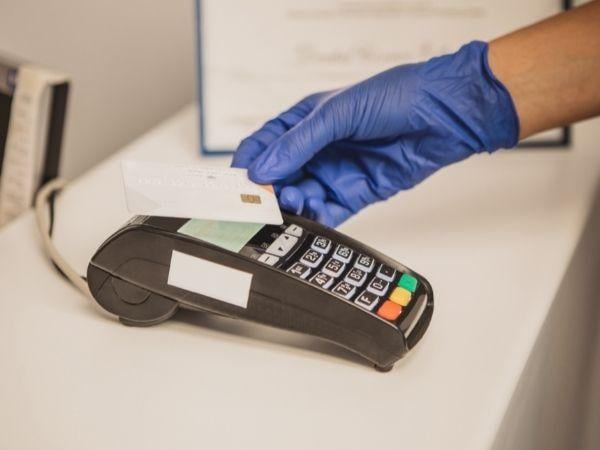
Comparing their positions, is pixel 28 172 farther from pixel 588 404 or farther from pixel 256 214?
pixel 588 404

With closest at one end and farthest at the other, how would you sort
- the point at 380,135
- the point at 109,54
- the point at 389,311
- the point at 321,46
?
1. the point at 389,311
2. the point at 380,135
3. the point at 321,46
4. the point at 109,54

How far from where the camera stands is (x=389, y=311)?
0.51 metres

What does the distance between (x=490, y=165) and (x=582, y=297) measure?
0.56 feet

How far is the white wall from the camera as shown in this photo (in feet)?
3.23

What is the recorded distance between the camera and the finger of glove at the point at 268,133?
2.08ft

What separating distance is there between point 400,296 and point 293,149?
0.48 feet

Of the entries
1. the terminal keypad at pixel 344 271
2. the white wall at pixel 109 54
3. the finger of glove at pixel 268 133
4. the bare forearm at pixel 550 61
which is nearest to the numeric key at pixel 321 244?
the terminal keypad at pixel 344 271

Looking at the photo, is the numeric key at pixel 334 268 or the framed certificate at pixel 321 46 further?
the framed certificate at pixel 321 46

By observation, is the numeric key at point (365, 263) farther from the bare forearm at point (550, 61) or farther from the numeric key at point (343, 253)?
the bare forearm at point (550, 61)

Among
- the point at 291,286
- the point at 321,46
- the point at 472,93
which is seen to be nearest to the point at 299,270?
the point at 291,286

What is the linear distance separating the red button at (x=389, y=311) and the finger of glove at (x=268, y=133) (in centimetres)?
18

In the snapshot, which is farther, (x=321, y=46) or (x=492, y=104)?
(x=321, y=46)

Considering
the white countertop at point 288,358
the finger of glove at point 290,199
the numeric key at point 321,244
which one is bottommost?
the white countertop at point 288,358

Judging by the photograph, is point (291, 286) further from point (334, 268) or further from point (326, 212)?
point (326, 212)
